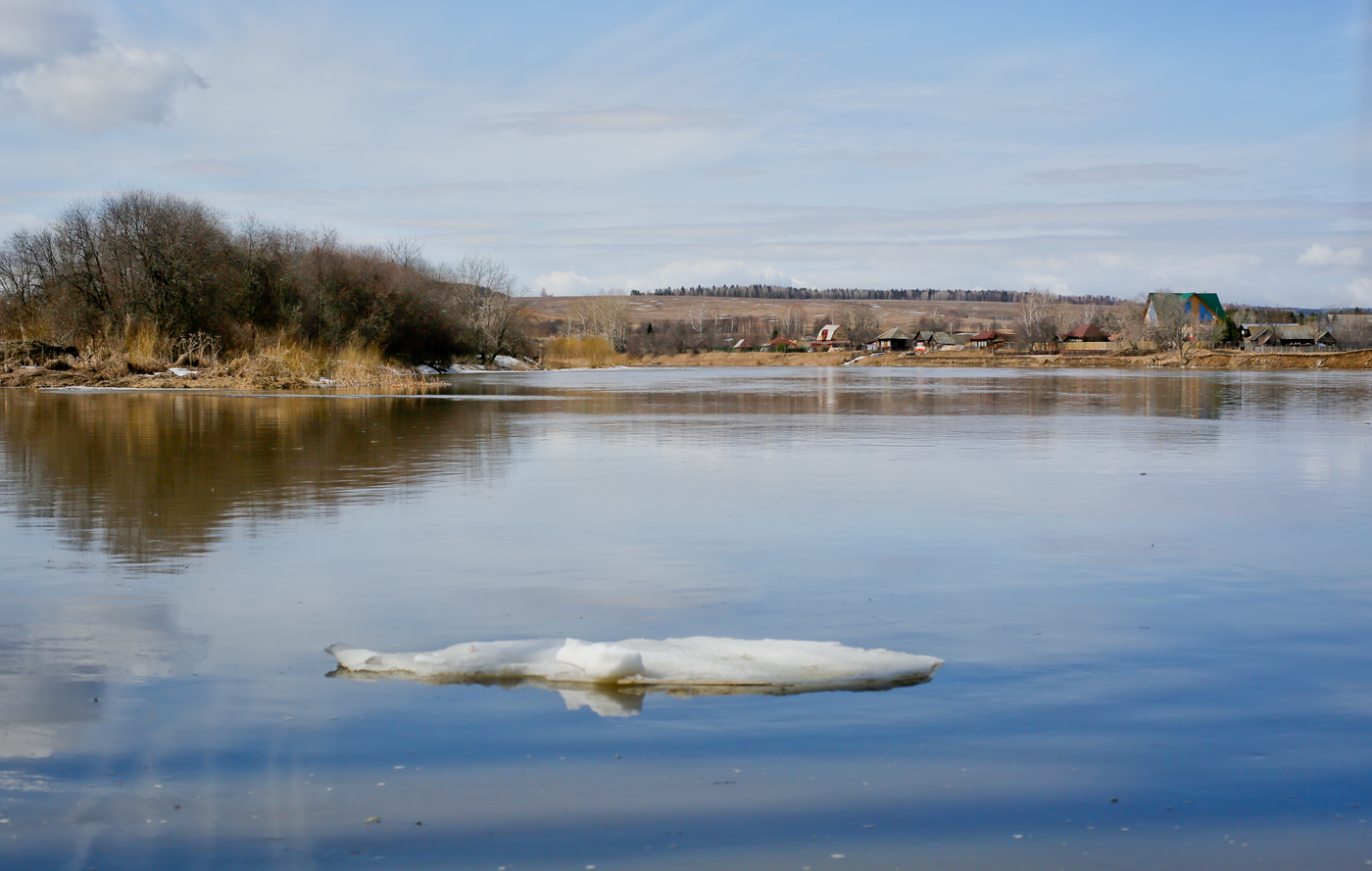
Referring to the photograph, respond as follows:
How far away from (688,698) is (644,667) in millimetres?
326

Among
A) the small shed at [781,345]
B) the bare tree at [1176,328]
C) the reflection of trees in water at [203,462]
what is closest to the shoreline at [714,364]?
the bare tree at [1176,328]

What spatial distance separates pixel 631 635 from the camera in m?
6.16

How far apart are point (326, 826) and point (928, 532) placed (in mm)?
6618

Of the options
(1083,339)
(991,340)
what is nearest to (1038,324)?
(1083,339)

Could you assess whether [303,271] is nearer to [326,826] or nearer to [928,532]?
[928,532]

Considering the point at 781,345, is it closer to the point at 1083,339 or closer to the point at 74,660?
the point at 1083,339

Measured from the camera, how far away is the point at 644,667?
17.6ft

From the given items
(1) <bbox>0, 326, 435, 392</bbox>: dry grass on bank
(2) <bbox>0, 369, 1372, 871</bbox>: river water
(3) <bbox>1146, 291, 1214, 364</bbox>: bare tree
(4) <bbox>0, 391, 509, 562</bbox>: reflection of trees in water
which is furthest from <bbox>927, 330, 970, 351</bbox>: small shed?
(2) <bbox>0, 369, 1372, 871</bbox>: river water

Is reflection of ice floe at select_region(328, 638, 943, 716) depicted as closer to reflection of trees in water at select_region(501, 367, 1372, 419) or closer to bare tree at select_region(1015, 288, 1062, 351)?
reflection of trees in water at select_region(501, 367, 1372, 419)

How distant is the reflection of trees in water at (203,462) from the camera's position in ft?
32.6

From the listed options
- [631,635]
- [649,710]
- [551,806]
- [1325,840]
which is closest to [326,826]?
[551,806]

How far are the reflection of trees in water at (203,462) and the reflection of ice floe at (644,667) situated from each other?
4018 millimetres

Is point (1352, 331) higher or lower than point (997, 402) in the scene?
higher

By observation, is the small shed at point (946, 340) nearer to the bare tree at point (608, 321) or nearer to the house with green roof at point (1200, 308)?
the house with green roof at point (1200, 308)
